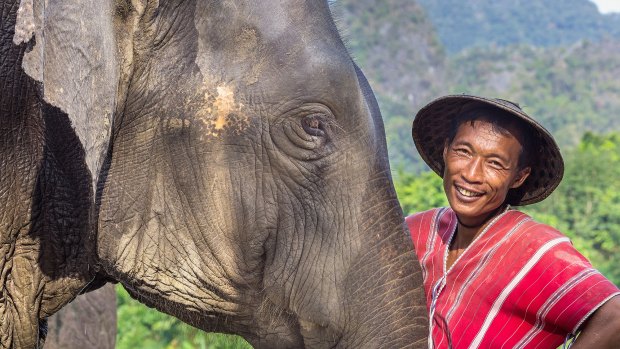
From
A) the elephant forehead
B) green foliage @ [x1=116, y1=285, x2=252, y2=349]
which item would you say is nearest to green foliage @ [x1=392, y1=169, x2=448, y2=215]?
green foliage @ [x1=116, y1=285, x2=252, y2=349]

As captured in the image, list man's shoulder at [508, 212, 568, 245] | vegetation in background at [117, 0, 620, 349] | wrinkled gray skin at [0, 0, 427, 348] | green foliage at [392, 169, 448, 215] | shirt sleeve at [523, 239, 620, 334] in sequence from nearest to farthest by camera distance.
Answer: shirt sleeve at [523, 239, 620, 334] → man's shoulder at [508, 212, 568, 245] → wrinkled gray skin at [0, 0, 427, 348] → green foliage at [392, 169, 448, 215] → vegetation in background at [117, 0, 620, 349]

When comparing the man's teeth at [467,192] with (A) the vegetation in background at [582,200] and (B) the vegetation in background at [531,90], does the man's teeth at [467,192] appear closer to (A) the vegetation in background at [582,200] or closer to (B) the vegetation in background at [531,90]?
(B) the vegetation in background at [531,90]

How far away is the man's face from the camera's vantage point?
2.77m

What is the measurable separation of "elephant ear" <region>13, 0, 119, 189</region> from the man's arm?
49.4 inches

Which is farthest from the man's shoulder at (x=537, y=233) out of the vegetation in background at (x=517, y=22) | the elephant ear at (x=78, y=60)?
the vegetation in background at (x=517, y=22)

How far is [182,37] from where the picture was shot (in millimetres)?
2838

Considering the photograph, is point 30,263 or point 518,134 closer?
point 518,134

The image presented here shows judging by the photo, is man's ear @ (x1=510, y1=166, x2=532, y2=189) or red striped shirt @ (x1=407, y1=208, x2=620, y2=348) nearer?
red striped shirt @ (x1=407, y1=208, x2=620, y2=348)

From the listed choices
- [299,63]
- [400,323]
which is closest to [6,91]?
[299,63]

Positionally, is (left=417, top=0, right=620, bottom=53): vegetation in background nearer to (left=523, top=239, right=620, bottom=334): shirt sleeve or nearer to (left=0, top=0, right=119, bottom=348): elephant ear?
(left=0, top=0, right=119, bottom=348): elephant ear

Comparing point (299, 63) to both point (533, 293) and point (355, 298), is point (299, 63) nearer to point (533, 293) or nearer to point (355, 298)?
point (355, 298)

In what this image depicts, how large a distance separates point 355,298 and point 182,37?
846 mm

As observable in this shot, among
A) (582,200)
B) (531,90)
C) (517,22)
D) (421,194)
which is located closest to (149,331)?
(421,194)

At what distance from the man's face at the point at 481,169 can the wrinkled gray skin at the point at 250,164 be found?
0.58 ft
